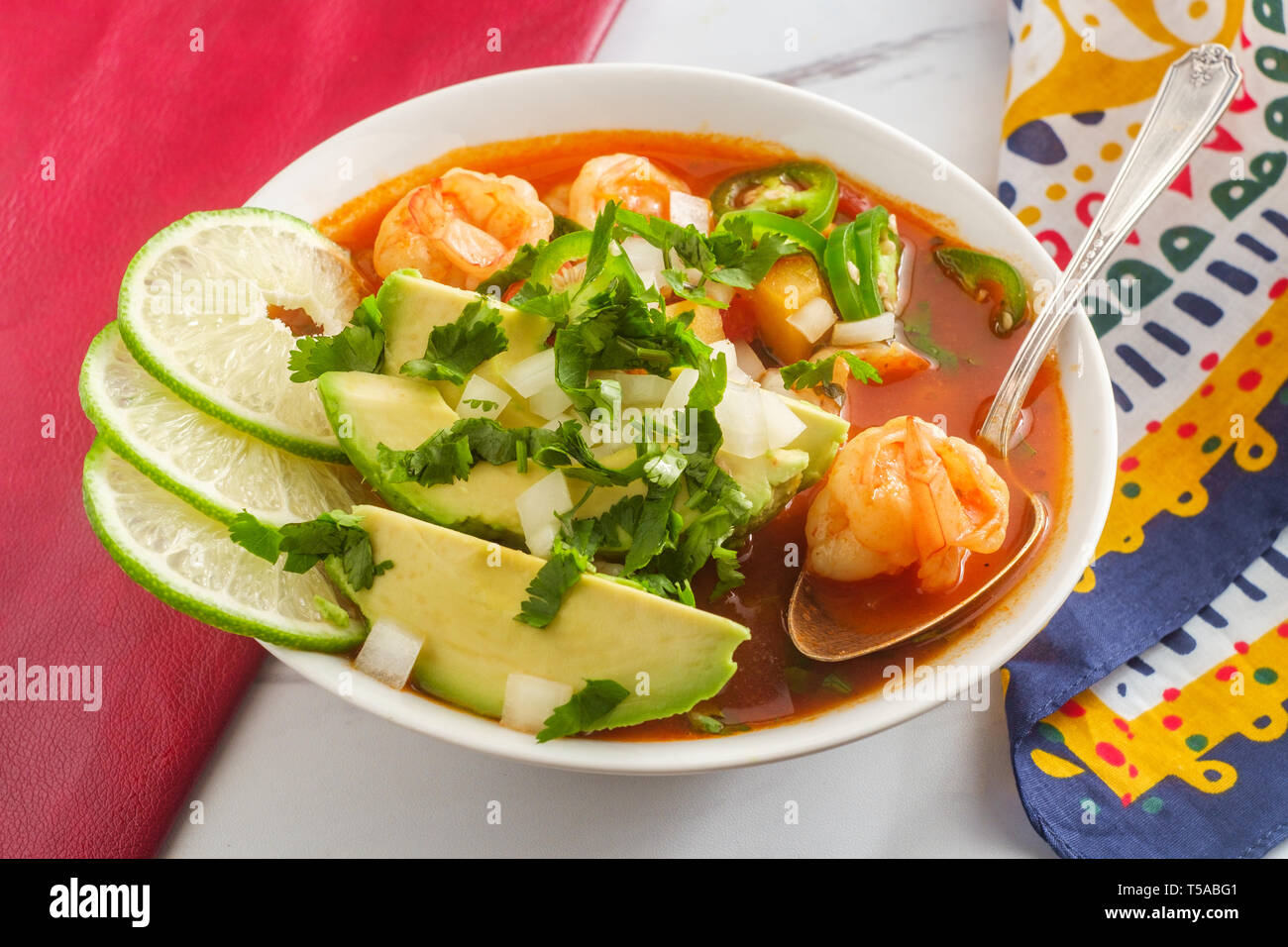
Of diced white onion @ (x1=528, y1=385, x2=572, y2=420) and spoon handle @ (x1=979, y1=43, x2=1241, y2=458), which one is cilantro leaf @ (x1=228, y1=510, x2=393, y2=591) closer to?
diced white onion @ (x1=528, y1=385, x2=572, y2=420)

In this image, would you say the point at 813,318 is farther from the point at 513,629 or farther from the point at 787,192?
the point at 513,629

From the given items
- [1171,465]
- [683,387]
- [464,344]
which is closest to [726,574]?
[683,387]

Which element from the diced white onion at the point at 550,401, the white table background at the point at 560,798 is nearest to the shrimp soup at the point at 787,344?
the diced white onion at the point at 550,401

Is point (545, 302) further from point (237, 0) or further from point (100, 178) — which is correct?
point (237, 0)

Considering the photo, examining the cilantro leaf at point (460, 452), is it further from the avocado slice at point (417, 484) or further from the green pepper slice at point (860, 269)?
the green pepper slice at point (860, 269)

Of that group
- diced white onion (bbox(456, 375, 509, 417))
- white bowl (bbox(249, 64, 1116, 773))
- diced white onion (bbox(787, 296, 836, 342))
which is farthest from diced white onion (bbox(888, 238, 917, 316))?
diced white onion (bbox(456, 375, 509, 417))
